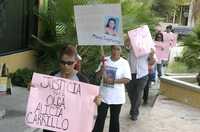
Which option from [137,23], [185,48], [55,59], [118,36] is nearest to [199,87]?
[137,23]

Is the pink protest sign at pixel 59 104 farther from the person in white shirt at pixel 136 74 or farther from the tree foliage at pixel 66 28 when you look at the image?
the tree foliage at pixel 66 28

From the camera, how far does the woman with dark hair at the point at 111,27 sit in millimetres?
6551

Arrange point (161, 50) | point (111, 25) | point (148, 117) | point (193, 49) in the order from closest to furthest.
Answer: point (111, 25) → point (148, 117) → point (161, 50) → point (193, 49)

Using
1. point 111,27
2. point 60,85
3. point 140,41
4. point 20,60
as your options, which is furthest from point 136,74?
point 60,85

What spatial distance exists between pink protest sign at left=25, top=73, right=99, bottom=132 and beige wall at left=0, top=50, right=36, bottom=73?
20.2 ft

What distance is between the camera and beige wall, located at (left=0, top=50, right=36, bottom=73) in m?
11.2

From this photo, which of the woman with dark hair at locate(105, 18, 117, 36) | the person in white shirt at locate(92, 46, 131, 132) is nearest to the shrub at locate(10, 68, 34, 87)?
the person in white shirt at locate(92, 46, 131, 132)

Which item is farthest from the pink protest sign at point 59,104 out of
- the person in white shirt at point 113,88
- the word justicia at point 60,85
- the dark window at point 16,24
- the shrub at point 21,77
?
the dark window at point 16,24

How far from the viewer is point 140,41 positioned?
912cm

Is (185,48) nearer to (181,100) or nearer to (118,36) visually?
(181,100)

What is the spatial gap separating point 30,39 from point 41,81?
7951 mm

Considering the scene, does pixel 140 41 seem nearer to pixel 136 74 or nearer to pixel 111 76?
pixel 136 74

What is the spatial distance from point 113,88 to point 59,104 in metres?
2.21

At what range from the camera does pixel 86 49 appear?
1166cm
